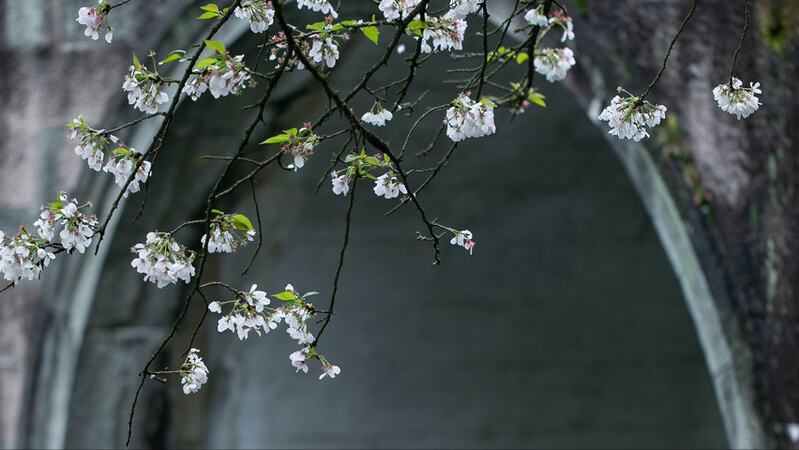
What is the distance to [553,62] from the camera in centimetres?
201

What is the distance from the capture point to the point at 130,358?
8.79 ft

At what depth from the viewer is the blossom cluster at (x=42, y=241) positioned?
4.86ft

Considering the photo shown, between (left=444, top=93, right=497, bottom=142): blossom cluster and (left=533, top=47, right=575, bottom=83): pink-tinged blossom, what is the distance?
0.51 m

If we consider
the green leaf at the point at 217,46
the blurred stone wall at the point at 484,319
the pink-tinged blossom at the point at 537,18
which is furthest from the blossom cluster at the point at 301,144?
the blurred stone wall at the point at 484,319

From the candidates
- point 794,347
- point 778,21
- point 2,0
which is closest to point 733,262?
point 794,347

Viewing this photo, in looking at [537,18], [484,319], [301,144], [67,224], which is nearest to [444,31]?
[537,18]

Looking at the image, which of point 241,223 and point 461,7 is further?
point 461,7

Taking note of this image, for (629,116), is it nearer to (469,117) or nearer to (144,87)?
(469,117)

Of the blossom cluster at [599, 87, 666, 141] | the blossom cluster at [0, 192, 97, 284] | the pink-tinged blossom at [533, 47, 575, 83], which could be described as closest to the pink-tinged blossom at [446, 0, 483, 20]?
the blossom cluster at [599, 87, 666, 141]

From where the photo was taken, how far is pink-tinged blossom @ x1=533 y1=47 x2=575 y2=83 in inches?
79.0

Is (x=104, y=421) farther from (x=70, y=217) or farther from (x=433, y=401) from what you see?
(x=433, y=401)

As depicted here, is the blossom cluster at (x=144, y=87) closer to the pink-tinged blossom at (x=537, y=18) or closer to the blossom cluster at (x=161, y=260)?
the blossom cluster at (x=161, y=260)

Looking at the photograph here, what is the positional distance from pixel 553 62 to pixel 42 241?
1.04m

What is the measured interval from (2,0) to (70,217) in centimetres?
142
